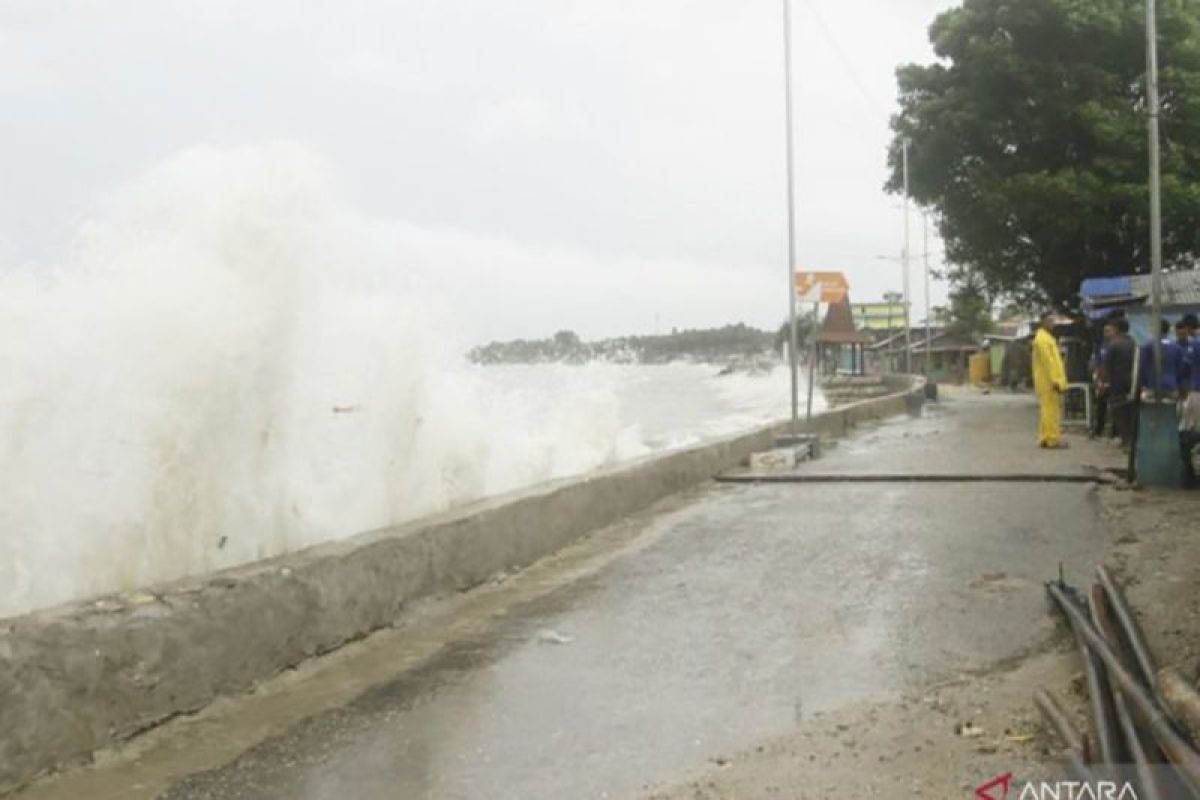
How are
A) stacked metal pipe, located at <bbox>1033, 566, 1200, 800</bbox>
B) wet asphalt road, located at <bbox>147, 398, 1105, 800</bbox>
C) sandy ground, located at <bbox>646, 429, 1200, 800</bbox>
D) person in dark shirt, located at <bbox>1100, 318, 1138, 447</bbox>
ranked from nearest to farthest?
stacked metal pipe, located at <bbox>1033, 566, 1200, 800</bbox>, sandy ground, located at <bbox>646, 429, 1200, 800</bbox>, wet asphalt road, located at <bbox>147, 398, 1105, 800</bbox>, person in dark shirt, located at <bbox>1100, 318, 1138, 447</bbox>

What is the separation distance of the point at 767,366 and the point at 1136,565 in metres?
62.8

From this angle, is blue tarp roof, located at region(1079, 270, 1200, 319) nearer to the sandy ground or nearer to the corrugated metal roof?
the corrugated metal roof

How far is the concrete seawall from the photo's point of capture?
349cm

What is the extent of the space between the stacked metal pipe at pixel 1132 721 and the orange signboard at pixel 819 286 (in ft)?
28.2

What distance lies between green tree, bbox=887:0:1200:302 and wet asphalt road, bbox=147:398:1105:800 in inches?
637

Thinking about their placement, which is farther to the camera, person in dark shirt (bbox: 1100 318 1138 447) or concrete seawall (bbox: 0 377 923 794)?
person in dark shirt (bbox: 1100 318 1138 447)

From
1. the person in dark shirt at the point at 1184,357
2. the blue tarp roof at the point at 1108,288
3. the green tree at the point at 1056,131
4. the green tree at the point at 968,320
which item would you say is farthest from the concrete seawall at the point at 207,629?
the green tree at the point at 968,320

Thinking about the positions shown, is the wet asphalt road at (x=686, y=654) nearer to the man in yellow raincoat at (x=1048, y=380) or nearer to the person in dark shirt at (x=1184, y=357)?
the person in dark shirt at (x=1184, y=357)

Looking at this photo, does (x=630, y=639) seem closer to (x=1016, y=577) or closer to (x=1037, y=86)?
(x=1016, y=577)

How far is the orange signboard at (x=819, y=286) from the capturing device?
12.7m

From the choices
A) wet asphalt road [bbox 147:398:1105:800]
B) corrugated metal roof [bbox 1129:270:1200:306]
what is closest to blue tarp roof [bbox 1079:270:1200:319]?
corrugated metal roof [bbox 1129:270:1200:306]

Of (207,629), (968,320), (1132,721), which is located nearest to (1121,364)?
(1132,721)

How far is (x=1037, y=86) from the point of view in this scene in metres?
23.6

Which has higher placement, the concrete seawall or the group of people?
the group of people
